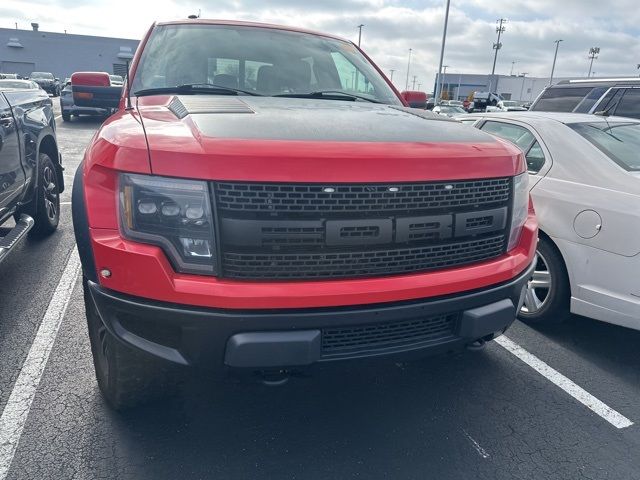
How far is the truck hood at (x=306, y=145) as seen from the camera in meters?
1.73

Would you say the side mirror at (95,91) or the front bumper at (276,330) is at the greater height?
the side mirror at (95,91)

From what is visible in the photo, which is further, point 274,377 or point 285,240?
point 274,377

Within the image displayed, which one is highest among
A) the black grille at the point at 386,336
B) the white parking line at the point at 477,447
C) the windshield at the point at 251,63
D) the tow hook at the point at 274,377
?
the windshield at the point at 251,63

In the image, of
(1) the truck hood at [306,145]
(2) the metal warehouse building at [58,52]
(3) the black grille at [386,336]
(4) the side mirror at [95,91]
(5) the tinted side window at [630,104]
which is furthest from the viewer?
(2) the metal warehouse building at [58,52]

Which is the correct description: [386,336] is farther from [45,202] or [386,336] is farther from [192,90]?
[45,202]

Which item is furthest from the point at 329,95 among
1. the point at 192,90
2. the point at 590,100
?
the point at 590,100

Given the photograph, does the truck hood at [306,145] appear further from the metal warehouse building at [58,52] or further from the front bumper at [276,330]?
the metal warehouse building at [58,52]

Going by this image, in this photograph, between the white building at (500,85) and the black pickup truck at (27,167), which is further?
the white building at (500,85)

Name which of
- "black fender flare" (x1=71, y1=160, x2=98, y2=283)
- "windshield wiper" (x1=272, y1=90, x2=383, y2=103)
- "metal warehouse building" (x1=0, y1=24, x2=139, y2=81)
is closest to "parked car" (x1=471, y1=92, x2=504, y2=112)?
"windshield wiper" (x1=272, y1=90, x2=383, y2=103)

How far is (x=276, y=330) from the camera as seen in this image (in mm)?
1789

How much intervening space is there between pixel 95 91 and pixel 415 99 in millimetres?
2373

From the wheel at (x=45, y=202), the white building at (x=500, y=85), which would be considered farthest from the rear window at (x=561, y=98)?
the white building at (x=500, y=85)

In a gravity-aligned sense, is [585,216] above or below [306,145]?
below

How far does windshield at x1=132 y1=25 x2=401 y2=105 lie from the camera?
3.02 meters
